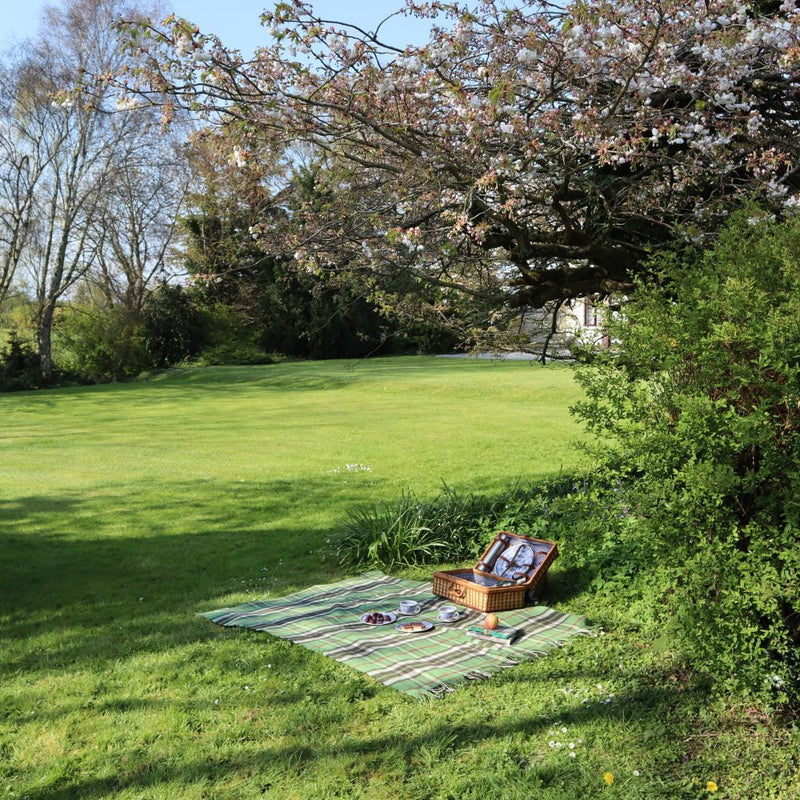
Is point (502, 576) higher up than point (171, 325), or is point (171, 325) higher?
point (171, 325)

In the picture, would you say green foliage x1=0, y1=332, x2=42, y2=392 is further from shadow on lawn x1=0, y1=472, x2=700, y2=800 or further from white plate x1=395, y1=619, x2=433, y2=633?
white plate x1=395, y1=619, x2=433, y2=633

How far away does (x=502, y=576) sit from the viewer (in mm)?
5164

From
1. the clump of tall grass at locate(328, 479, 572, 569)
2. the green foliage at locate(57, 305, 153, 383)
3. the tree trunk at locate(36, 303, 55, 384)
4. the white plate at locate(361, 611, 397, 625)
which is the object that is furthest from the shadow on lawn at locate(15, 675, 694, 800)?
the green foliage at locate(57, 305, 153, 383)

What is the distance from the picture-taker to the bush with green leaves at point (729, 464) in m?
3.03

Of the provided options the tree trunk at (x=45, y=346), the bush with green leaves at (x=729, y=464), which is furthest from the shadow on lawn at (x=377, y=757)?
the tree trunk at (x=45, y=346)

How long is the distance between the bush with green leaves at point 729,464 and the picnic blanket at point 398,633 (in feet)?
3.31

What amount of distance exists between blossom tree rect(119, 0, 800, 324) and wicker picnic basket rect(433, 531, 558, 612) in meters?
1.99

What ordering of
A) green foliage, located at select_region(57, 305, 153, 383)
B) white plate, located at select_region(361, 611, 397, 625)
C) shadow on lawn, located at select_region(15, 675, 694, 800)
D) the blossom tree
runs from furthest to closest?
1. green foliage, located at select_region(57, 305, 153, 383)
2. white plate, located at select_region(361, 611, 397, 625)
3. the blossom tree
4. shadow on lawn, located at select_region(15, 675, 694, 800)

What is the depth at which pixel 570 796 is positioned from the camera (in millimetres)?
2807

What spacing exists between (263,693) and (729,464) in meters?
2.49

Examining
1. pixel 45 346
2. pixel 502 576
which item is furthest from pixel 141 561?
pixel 45 346

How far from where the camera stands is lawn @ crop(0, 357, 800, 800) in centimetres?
300

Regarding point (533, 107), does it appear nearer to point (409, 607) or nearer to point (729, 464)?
point (729, 464)

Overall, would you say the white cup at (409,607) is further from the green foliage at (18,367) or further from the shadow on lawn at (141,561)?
the green foliage at (18,367)
